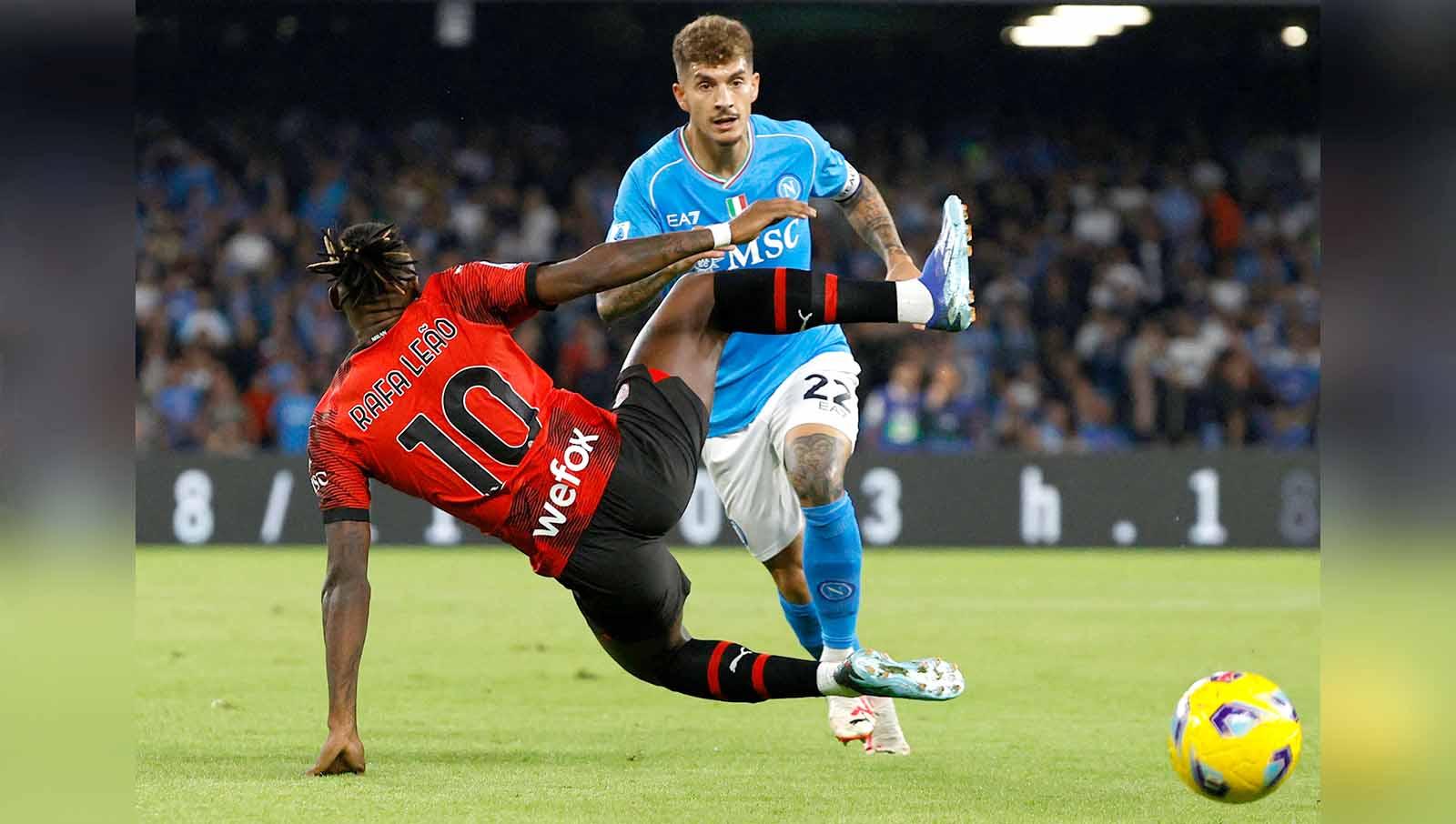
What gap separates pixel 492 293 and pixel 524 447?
0.45 metres

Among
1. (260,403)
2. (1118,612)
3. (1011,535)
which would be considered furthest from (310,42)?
(1118,612)

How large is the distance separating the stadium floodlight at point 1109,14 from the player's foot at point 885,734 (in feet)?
44.8

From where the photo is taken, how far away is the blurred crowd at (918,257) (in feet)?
57.2

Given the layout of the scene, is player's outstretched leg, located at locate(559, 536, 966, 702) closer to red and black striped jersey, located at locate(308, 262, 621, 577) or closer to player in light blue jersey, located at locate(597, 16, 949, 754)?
red and black striped jersey, located at locate(308, 262, 621, 577)

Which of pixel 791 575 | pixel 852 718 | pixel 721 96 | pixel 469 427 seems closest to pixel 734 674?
pixel 852 718

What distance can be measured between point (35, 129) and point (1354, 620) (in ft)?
6.72

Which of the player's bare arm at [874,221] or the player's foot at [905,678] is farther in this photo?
the player's bare arm at [874,221]

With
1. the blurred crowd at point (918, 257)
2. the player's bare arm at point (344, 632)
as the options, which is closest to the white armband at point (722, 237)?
the player's bare arm at point (344, 632)

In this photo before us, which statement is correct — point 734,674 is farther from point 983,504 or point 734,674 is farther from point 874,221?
point 983,504

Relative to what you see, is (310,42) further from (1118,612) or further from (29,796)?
(29,796)

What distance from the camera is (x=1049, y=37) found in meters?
19.9

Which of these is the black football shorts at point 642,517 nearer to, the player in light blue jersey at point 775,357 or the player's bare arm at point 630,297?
the player's bare arm at point 630,297

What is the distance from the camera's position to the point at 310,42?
20297 mm

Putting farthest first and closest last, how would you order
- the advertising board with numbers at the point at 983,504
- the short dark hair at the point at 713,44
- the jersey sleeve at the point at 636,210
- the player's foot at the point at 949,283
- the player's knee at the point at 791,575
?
the advertising board with numbers at the point at 983,504, the player's knee at the point at 791,575, the jersey sleeve at the point at 636,210, the short dark hair at the point at 713,44, the player's foot at the point at 949,283
